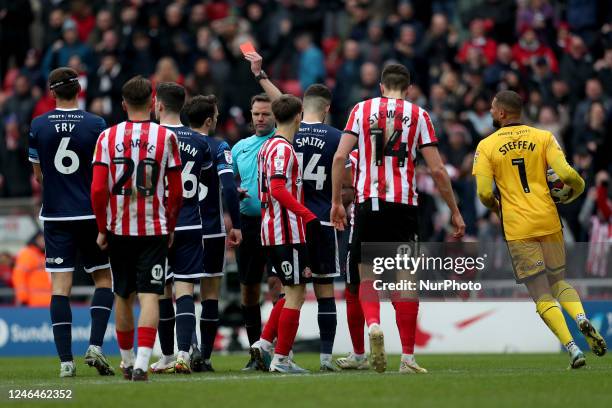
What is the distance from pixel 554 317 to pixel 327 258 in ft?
6.87

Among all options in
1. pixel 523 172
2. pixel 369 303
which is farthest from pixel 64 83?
pixel 523 172

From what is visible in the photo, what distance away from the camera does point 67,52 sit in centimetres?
2422

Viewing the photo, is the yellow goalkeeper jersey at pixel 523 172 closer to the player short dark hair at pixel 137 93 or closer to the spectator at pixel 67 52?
the player short dark hair at pixel 137 93

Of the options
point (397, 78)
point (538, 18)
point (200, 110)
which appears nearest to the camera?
point (397, 78)

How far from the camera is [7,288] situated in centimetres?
2017

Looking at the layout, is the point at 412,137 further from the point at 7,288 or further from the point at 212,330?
the point at 7,288

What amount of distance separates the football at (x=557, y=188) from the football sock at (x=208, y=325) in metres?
3.37

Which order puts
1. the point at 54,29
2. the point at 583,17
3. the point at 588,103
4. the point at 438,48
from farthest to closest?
the point at 54,29, the point at 438,48, the point at 583,17, the point at 588,103

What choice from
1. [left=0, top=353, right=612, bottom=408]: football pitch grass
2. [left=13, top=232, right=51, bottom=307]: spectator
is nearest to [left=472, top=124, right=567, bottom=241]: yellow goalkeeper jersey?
[left=0, top=353, right=612, bottom=408]: football pitch grass

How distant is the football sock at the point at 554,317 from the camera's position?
11.3 m

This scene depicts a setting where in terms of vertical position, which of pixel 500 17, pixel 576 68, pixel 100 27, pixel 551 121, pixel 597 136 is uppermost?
pixel 100 27

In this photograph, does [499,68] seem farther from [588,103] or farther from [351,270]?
[351,270]

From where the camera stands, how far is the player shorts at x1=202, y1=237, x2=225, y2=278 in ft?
41.4

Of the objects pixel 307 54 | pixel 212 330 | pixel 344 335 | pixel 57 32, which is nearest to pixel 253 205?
pixel 212 330
